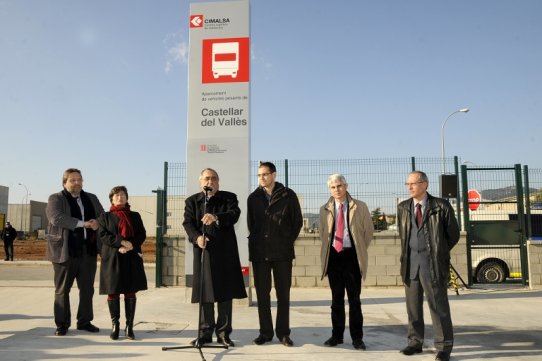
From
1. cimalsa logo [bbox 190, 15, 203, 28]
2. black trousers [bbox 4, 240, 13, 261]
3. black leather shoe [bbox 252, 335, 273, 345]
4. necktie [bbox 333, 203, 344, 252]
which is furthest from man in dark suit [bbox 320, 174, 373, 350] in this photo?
black trousers [bbox 4, 240, 13, 261]

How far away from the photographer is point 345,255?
4.67 meters

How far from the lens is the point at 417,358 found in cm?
421

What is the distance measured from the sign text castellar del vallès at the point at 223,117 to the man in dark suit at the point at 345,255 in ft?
9.91

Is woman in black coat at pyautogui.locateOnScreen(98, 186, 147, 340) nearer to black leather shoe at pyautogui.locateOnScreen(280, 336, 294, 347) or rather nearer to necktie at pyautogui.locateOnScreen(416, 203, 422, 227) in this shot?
black leather shoe at pyautogui.locateOnScreen(280, 336, 294, 347)

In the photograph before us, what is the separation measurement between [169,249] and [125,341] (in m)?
5.03

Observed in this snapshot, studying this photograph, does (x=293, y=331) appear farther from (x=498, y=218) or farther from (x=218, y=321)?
(x=498, y=218)

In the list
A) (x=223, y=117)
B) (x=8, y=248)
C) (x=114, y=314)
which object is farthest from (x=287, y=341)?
(x=8, y=248)

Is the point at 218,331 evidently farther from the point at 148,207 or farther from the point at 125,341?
the point at 148,207

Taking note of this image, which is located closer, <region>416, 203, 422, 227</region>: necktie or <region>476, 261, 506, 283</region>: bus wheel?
<region>416, 203, 422, 227</region>: necktie

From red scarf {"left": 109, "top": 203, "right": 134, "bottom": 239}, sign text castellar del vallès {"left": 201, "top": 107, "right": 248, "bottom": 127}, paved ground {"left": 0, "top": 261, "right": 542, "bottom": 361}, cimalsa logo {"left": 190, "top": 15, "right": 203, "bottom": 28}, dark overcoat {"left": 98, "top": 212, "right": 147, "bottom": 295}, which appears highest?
cimalsa logo {"left": 190, "top": 15, "right": 203, "bottom": 28}

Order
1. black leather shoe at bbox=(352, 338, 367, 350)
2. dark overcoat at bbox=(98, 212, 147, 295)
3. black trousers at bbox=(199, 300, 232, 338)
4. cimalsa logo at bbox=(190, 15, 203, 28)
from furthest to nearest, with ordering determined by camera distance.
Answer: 1. cimalsa logo at bbox=(190, 15, 203, 28)
2. dark overcoat at bbox=(98, 212, 147, 295)
3. black trousers at bbox=(199, 300, 232, 338)
4. black leather shoe at bbox=(352, 338, 367, 350)

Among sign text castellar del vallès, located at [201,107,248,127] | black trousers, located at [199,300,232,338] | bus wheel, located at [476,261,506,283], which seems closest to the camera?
black trousers, located at [199,300,232,338]

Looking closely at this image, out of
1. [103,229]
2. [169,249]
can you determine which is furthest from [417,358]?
[169,249]

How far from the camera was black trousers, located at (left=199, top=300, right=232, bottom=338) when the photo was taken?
4.61 metres
